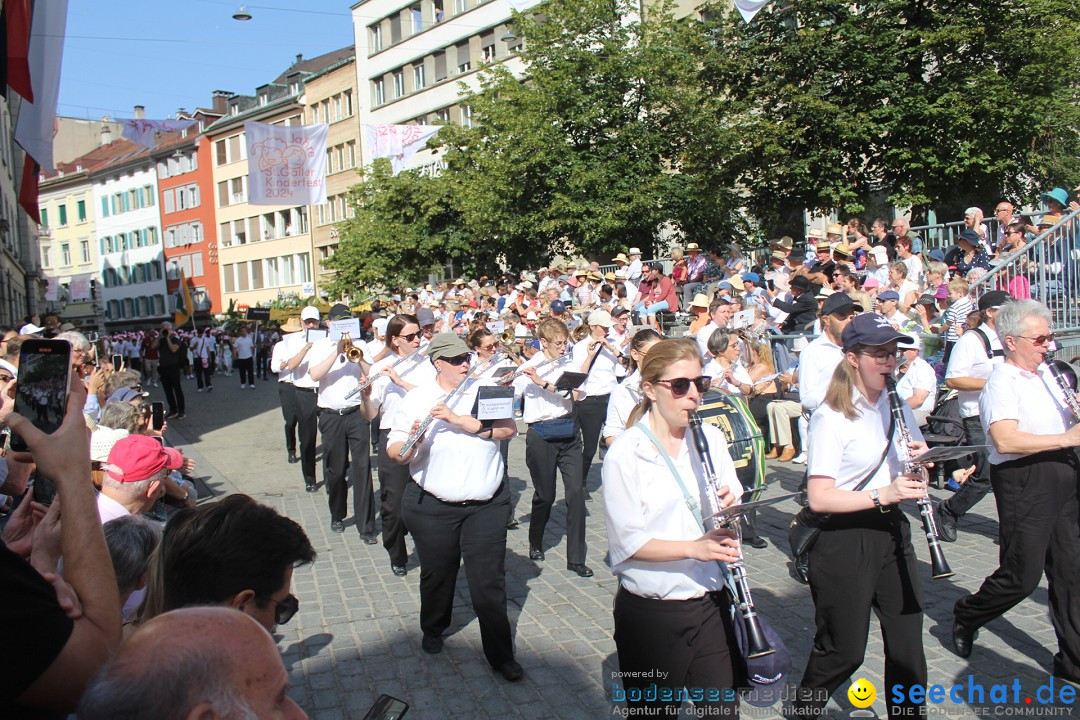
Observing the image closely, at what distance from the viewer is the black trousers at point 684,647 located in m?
3.47

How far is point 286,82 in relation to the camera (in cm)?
6838

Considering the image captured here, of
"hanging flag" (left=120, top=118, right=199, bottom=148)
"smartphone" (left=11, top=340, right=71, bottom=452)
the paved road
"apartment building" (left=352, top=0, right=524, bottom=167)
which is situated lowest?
the paved road

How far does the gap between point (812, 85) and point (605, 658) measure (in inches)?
783

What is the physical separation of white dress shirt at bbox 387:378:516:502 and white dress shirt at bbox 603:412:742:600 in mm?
1989

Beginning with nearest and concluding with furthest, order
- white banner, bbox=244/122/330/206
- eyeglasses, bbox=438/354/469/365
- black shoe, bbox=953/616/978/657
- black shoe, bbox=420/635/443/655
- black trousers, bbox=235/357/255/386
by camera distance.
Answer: black shoe, bbox=953/616/978/657, black shoe, bbox=420/635/443/655, eyeglasses, bbox=438/354/469/365, white banner, bbox=244/122/330/206, black trousers, bbox=235/357/255/386

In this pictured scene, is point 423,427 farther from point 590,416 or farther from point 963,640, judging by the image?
point 590,416

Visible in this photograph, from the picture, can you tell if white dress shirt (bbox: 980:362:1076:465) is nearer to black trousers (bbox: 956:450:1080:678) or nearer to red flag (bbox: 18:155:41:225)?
black trousers (bbox: 956:450:1080:678)

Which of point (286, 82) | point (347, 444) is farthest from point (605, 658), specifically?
point (286, 82)

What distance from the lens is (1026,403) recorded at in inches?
188

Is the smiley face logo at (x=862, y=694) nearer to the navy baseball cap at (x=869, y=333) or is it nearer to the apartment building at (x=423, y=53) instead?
the navy baseball cap at (x=869, y=333)

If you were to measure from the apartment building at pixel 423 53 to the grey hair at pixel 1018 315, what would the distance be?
4180 cm

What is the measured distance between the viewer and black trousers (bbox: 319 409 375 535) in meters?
8.88

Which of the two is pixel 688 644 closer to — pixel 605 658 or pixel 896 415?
pixel 896 415

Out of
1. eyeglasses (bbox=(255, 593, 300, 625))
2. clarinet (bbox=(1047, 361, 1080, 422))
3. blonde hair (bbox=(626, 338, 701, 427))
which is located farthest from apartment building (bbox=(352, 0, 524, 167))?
eyeglasses (bbox=(255, 593, 300, 625))
